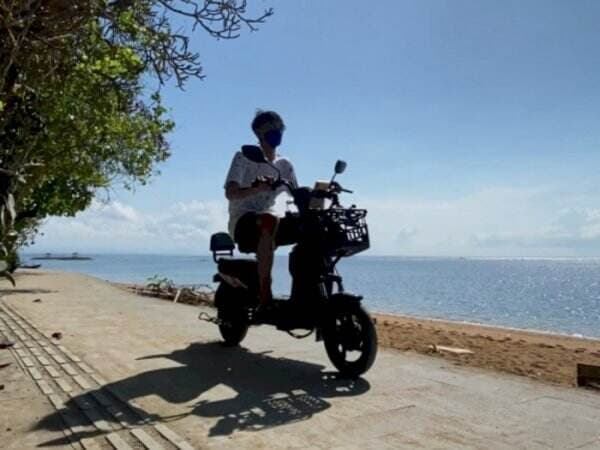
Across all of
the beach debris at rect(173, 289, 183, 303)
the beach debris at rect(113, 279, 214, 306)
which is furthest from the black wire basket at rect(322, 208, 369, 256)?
the beach debris at rect(173, 289, 183, 303)

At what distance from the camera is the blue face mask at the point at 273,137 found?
5461 mm

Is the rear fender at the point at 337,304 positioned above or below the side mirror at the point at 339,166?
below

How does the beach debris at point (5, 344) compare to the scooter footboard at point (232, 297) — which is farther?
the beach debris at point (5, 344)

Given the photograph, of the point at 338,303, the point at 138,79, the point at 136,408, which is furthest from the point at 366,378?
the point at 138,79

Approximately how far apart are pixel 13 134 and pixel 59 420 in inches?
94.1

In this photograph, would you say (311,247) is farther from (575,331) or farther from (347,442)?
(575,331)

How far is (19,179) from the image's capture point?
288 centimetres

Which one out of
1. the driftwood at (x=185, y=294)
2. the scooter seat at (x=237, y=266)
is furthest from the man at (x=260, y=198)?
the driftwood at (x=185, y=294)

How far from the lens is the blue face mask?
5461 mm

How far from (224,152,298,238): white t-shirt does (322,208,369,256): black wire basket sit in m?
0.74

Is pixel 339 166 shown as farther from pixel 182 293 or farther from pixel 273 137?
pixel 182 293

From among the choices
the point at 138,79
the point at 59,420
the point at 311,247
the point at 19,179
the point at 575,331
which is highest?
the point at 138,79

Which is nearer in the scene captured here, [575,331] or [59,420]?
[59,420]

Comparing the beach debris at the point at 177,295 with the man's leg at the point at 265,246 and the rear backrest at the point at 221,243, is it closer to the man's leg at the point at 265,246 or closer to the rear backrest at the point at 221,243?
the rear backrest at the point at 221,243
